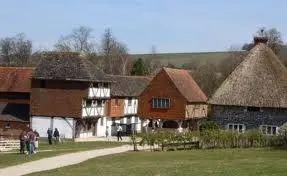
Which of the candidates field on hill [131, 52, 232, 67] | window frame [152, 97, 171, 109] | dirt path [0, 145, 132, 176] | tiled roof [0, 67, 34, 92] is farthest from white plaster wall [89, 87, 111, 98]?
field on hill [131, 52, 232, 67]

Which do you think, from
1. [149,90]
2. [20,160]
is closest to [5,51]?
[149,90]

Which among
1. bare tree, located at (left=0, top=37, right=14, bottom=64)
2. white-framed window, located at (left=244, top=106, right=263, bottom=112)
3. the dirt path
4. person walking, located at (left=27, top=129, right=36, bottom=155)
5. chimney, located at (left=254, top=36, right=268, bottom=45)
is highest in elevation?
bare tree, located at (left=0, top=37, right=14, bottom=64)

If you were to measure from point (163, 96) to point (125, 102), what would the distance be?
8.84 metres

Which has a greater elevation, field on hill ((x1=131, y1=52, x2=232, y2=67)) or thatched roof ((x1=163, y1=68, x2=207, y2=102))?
field on hill ((x1=131, y1=52, x2=232, y2=67))

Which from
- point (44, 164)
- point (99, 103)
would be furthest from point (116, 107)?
point (44, 164)

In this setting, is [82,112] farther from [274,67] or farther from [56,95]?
[274,67]

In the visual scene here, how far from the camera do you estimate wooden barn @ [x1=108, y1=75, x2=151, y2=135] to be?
7850 cm

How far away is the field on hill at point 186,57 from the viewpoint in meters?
143

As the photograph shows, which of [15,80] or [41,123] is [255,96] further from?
[15,80]

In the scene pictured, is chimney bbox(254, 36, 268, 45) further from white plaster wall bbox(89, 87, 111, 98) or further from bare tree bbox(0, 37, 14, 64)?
bare tree bbox(0, 37, 14, 64)

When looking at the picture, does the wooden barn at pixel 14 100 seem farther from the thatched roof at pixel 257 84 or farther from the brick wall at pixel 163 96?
the thatched roof at pixel 257 84

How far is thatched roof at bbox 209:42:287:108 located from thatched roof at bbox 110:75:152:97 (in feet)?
88.0

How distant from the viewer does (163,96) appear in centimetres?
7438

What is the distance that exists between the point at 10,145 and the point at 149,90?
28.1 meters
